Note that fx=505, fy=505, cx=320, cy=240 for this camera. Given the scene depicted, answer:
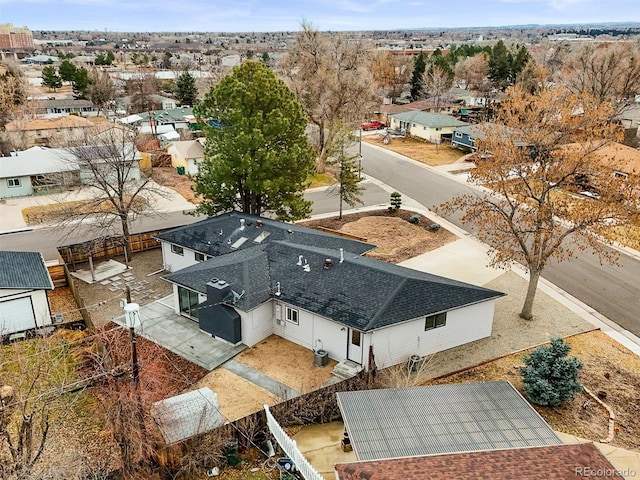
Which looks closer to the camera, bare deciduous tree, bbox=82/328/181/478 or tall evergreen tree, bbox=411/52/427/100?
bare deciduous tree, bbox=82/328/181/478

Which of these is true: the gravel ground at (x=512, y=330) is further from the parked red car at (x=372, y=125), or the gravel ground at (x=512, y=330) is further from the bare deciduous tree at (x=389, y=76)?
the bare deciduous tree at (x=389, y=76)

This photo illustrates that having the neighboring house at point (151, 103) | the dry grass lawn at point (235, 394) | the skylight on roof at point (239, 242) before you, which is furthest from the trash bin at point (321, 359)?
the neighboring house at point (151, 103)

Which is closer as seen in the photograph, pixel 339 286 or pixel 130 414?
pixel 130 414

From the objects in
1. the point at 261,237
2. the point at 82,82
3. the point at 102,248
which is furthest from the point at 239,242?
the point at 82,82

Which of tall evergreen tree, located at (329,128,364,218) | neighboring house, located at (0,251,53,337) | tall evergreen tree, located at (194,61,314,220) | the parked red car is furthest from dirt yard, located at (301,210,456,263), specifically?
the parked red car

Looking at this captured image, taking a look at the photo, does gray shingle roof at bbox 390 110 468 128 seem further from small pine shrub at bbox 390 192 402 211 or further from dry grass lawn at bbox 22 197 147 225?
dry grass lawn at bbox 22 197 147 225

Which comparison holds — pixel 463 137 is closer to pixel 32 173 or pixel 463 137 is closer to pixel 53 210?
pixel 53 210

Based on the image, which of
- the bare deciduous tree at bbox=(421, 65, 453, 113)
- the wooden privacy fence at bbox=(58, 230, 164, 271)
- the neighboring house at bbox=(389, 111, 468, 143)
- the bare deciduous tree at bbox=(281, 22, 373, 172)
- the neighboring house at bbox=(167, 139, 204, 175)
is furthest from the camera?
the bare deciduous tree at bbox=(421, 65, 453, 113)
